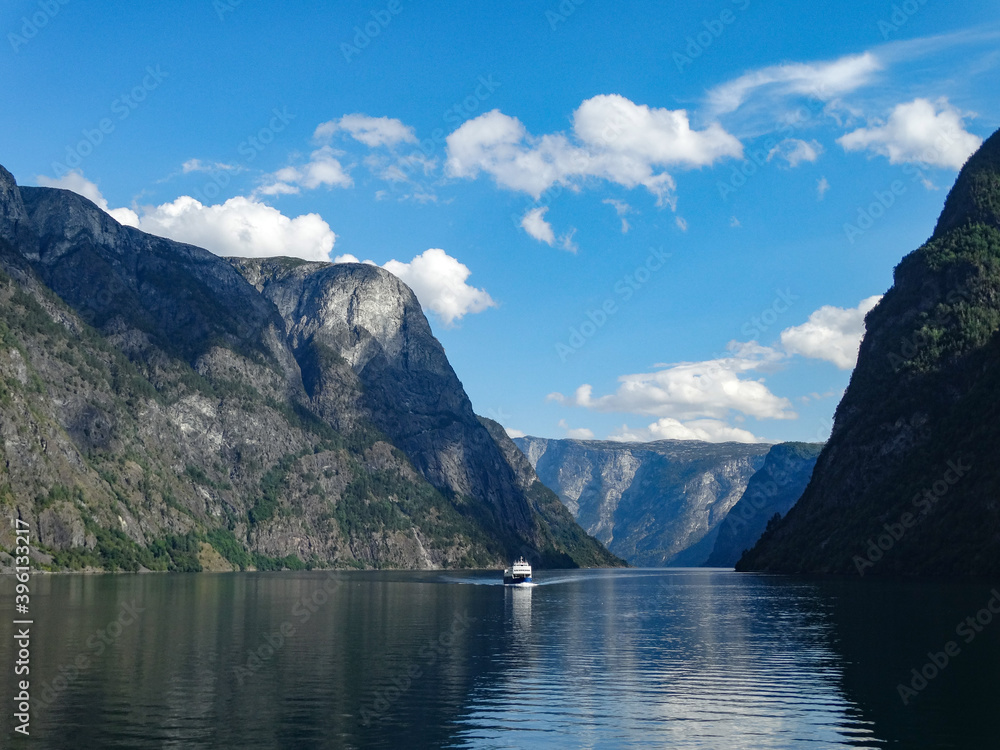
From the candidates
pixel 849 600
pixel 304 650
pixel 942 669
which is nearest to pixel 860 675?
pixel 942 669

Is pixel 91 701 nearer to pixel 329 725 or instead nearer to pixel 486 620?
pixel 329 725

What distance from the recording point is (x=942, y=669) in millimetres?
64688

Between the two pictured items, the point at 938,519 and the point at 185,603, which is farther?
the point at 938,519

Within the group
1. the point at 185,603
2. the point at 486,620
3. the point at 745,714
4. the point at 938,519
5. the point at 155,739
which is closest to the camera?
the point at 155,739

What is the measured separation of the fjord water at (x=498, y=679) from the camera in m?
46.1

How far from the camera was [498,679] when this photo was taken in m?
64.4

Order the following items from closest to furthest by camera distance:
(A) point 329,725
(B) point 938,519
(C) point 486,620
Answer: (A) point 329,725 → (C) point 486,620 → (B) point 938,519

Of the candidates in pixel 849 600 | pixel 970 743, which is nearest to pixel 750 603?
pixel 849 600

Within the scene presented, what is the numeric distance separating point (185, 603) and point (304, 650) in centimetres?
6486

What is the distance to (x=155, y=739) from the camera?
143 feet

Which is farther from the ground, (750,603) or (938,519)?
(938,519)

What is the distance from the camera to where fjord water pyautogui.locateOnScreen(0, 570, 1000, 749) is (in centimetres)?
→ 4609

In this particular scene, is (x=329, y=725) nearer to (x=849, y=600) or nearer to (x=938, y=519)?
(x=849, y=600)

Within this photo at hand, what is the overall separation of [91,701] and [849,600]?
113068 mm
